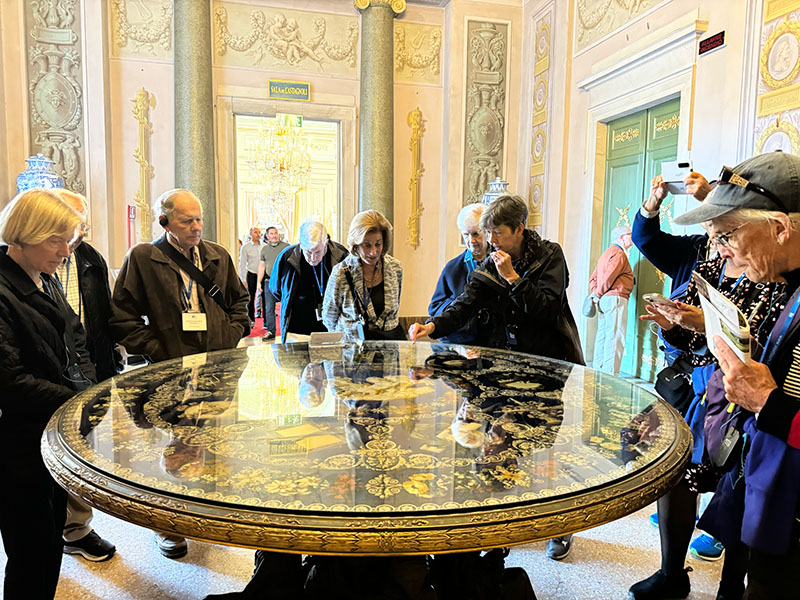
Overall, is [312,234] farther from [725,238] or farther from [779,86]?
[779,86]

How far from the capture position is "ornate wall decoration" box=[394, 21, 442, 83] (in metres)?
8.25

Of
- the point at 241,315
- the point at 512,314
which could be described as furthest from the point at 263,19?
the point at 512,314

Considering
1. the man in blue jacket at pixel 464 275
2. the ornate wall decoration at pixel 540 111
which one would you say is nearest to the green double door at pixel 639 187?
the ornate wall decoration at pixel 540 111

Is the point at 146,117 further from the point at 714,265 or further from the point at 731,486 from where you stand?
the point at 731,486

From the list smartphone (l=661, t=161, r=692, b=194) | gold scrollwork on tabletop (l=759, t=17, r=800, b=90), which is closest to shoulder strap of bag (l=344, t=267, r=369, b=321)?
smartphone (l=661, t=161, r=692, b=194)

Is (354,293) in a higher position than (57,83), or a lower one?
lower

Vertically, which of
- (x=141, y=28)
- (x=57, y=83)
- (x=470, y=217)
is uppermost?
(x=141, y=28)

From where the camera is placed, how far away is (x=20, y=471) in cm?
180

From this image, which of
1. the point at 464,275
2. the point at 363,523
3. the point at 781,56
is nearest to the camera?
the point at 363,523

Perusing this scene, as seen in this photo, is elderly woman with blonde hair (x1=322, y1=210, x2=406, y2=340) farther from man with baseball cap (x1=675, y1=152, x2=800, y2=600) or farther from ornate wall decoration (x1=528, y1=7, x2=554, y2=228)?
ornate wall decoration (x1=528, y1=7, x2=554, y2=228)

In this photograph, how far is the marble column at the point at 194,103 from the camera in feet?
24.0

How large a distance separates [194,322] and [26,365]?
994 millimetres

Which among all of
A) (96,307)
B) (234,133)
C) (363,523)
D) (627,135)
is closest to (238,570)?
(96,307)

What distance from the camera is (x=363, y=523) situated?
1.02 m
